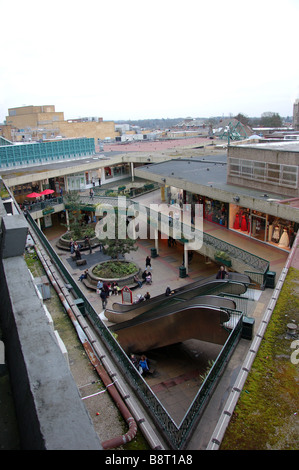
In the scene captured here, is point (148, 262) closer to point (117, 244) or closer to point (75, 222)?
point (117, 244)

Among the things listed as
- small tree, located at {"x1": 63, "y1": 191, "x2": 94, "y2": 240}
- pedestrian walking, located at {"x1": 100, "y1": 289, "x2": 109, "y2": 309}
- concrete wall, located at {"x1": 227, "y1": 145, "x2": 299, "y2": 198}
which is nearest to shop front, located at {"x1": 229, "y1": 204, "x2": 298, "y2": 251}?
concrete wall, located at {"x1": 227, "y1": 145, "x2": 299, "y2": 198}

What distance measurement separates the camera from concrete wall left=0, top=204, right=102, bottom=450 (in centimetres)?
268

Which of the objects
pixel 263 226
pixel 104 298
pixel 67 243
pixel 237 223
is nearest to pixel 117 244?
pixel 104 298

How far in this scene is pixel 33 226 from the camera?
24734 mm

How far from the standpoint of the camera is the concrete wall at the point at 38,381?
2676mm

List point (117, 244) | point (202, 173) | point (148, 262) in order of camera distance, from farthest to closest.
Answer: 1. point (202, 173)
2. point (148, 262)
3. point (117, 244)

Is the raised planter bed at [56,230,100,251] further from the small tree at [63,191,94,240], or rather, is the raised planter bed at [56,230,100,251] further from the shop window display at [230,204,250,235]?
the shop window display at [230,204,250,235]

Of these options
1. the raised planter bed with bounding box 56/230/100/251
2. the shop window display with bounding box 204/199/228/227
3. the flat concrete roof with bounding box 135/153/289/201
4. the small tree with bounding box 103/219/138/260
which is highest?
the flat concrete roof with bounding box 135/153/289/201

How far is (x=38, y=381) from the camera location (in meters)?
3.20

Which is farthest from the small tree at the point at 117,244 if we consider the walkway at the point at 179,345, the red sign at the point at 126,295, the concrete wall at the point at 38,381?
the concrete wall at the point at 38,381

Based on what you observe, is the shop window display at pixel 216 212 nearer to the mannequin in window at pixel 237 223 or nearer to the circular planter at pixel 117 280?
the mannequin in window at pixel 237 223

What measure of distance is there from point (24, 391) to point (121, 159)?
39.6 m
